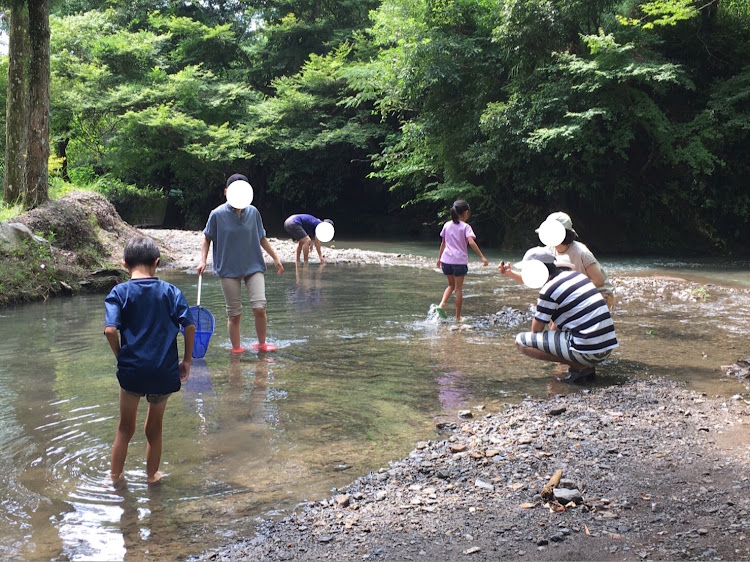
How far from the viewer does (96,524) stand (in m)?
3.90

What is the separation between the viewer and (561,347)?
253 inches

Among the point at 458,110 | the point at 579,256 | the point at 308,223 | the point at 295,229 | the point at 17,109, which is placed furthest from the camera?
the point at 458,110

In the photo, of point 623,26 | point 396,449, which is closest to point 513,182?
point 623,26

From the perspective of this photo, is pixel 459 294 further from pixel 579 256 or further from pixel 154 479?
pixel 154 479

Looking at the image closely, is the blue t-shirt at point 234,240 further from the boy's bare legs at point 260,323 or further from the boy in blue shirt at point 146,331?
the boy in blue shirt at point 146,331

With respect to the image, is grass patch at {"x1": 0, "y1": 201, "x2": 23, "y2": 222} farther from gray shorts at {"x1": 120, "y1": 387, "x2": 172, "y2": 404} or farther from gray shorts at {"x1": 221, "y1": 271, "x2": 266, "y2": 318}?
gray shorts at {"x1": 120, "y1": 387, "x2": 172, "y2": 404}

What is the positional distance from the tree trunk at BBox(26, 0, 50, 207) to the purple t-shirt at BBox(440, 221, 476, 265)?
29.2 ft

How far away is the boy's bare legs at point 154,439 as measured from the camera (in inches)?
175

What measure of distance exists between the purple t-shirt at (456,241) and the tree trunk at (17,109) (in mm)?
9145

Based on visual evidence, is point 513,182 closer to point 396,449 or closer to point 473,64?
point 473,64

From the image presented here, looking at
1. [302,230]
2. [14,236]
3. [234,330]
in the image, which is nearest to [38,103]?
[14,236]

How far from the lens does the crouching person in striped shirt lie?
20.7 feet

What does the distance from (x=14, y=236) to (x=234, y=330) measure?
6623 millimetres

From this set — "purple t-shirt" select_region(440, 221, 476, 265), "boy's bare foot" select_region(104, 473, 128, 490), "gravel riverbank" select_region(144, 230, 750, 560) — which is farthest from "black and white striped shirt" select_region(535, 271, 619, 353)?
"boy's bare foot" select_region(104, 473, 128, 490)
